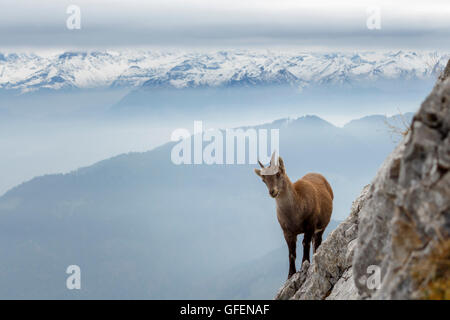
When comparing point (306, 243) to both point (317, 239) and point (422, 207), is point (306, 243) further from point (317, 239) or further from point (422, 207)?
point (422, 207)

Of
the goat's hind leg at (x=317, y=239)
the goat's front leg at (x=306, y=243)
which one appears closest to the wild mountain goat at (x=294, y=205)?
the goat's front leg at (x=306, y=243)

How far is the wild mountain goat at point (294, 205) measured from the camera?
1459 cm

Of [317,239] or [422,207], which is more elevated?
[422,207]

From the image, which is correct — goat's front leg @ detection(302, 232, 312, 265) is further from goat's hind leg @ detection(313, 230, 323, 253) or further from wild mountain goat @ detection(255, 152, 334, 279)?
goat's hind leg @ detection(313, 230, 323, 253)

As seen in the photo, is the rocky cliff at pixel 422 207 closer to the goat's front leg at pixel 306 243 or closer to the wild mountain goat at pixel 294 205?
the wild mountain goat at pixel 294 205

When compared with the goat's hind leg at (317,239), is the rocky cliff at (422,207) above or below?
above

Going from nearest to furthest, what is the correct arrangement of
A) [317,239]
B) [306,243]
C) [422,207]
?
[422,207] → [306,243] → [317,239]

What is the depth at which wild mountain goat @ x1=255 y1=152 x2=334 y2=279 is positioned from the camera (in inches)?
575

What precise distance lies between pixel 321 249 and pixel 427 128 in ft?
27.1

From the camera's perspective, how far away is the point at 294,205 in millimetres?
15070

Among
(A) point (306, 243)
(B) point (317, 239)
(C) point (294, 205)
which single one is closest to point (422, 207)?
(C) point (294, 205)

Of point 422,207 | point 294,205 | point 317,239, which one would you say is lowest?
point 317,239

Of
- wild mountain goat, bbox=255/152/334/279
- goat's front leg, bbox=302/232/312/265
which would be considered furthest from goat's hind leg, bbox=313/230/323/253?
goat's front leg, bbox=302/232/312/265
